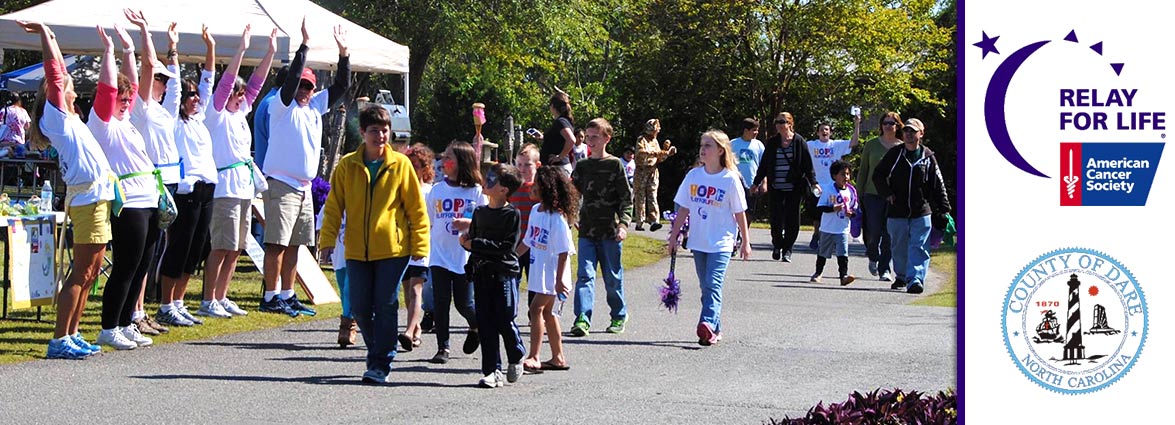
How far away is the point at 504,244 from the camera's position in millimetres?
9141

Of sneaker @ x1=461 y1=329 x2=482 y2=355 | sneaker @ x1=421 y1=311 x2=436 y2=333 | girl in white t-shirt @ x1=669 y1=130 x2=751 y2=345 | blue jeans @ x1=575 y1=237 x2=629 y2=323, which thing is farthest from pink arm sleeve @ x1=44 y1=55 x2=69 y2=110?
girl in white t-shirt @ x1=669 y1=130 x2=751 y2=345

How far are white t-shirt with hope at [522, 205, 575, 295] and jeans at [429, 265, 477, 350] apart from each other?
47 centimetres

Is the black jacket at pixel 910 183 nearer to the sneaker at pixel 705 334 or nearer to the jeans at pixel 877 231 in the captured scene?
the jeans at pixel 877 231

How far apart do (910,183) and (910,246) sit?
654mm

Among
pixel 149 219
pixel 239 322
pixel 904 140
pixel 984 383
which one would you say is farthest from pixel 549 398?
pixel 904 140

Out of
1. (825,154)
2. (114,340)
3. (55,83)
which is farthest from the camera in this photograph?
(825,154)

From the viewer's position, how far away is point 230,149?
464 inches

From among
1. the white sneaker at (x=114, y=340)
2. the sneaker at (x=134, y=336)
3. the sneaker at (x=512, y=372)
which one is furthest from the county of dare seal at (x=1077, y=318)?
the sneaker at (x=134, y=336)

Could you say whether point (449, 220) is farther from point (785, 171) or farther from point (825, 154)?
point (825, 154)

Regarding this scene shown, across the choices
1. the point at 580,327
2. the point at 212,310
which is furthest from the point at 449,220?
the point at 212,310

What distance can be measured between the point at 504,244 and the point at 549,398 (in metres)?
0.99

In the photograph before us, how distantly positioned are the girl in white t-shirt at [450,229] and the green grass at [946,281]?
334cm

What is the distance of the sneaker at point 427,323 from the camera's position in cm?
1164

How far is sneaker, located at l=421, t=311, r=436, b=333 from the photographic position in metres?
11.6
